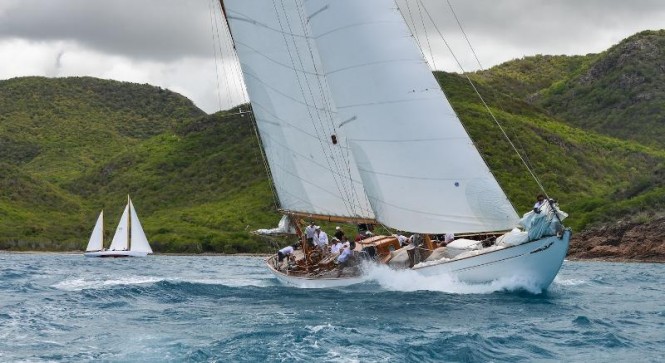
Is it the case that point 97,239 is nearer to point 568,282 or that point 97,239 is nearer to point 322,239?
point 322,239

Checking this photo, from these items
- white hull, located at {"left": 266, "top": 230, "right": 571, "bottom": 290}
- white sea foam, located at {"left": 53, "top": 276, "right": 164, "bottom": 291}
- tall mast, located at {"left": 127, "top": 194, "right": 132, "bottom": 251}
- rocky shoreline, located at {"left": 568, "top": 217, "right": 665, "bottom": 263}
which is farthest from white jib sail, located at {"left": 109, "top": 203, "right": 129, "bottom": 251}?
white hull, located at {"left": 266, "top": 230, "right": 571, "bottom": 290}

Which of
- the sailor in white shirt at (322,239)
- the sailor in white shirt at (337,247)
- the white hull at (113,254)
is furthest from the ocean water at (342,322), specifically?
the white hull at (113,254)

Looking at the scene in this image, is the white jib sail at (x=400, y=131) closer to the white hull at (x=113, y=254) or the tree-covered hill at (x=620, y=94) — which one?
the white hull at (x=113, y=254)

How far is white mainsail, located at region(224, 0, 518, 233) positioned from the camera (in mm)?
30031

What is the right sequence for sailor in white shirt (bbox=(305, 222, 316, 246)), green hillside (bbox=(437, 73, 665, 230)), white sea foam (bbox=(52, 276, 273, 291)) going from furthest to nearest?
green hillside (bbox=(437, 73, 665, 230))
white sea foam (bbox=(52, 276, 273, 291))
sailor in white shirt (bbox=(305, 222, 316, 246))

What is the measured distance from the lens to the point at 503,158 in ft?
330

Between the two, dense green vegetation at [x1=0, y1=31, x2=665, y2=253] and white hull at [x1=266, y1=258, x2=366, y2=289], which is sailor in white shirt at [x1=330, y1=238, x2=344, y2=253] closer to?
white hull at [x1=266, y1=258, x2=366, y2=289]

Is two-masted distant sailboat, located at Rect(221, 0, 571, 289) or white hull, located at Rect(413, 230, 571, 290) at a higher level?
two-masted distant sailboat, located at Rect(221, 0, 571, 289)

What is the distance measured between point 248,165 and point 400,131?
87.0 m

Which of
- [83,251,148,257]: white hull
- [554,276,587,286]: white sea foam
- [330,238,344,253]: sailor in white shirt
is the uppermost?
[83,251,148,257]: white hull

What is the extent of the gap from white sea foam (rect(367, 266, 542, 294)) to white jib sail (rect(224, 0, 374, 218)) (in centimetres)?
435

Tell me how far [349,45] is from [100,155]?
138 metres

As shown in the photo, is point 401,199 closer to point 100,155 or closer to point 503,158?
point 503,158

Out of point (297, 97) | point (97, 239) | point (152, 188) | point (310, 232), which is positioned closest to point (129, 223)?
point (97, 239)
